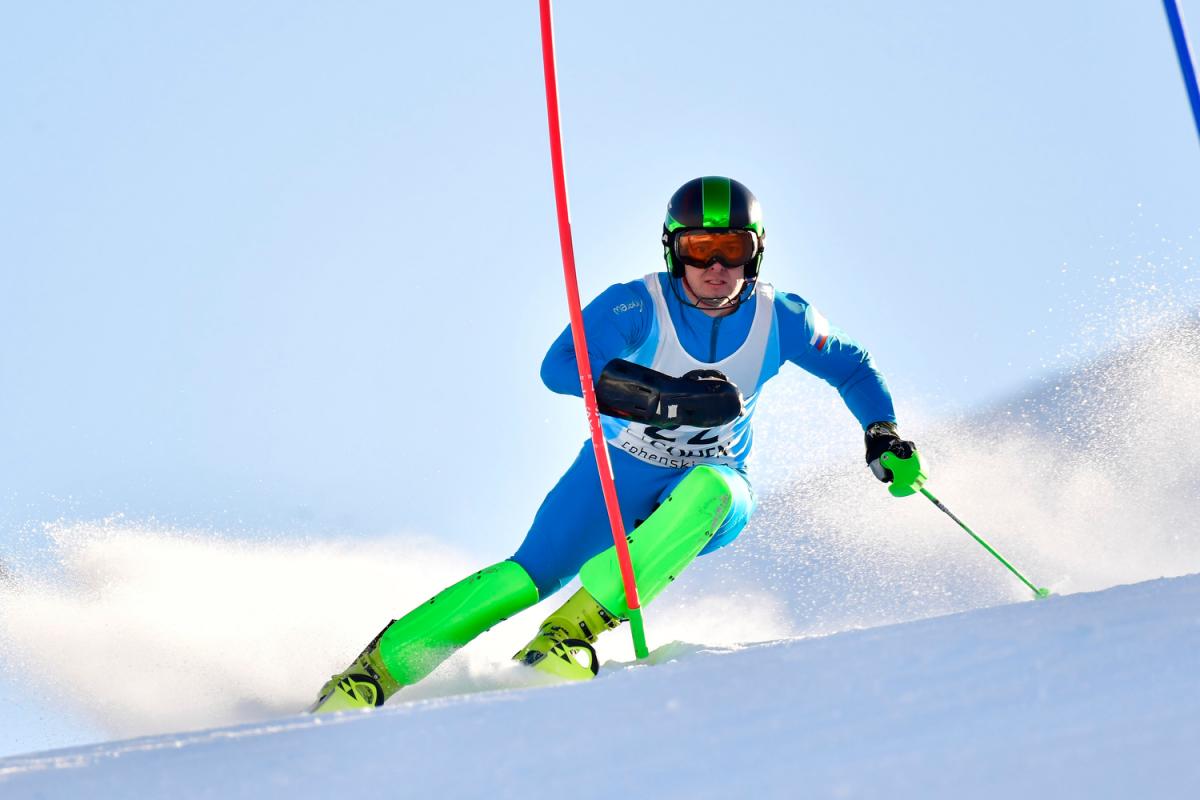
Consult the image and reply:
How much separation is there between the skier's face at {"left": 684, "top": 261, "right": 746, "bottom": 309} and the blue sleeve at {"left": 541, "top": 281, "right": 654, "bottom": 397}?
6.7 inches

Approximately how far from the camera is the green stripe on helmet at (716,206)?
4020 millimetres

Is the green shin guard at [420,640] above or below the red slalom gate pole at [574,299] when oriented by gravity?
below

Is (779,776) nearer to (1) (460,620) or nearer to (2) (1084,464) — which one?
Result: (1) (460,620)

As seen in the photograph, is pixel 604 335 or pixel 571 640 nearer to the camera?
pixel 571 640

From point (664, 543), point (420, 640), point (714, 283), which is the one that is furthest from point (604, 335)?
point (420, 640)

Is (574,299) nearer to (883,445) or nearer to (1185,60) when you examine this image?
(883,445)

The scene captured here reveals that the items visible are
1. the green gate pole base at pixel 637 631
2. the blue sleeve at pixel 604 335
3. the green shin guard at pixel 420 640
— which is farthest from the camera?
the blue sleeve at pixel 604 335

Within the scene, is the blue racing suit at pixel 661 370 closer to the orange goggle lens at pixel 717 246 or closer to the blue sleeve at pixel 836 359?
the blue sleeve at pixel 836 359

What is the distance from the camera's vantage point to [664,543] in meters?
3.55

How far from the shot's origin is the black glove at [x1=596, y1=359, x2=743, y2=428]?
3541 mm

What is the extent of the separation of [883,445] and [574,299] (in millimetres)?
1487

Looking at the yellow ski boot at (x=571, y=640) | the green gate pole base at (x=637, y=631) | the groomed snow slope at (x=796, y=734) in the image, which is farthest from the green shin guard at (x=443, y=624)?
the groomed snow slope at (x=796, y=734)

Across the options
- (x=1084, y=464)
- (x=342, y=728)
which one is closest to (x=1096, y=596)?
(x=342, y=728)

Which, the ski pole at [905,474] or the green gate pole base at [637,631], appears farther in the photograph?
the ski pole at [905,474]
